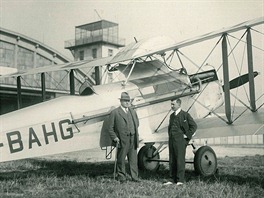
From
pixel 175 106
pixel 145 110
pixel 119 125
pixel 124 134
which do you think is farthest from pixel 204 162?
pixel 119 125

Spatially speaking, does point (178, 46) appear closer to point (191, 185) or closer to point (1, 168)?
point (191, 185)

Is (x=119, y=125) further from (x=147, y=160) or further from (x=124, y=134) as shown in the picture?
(x=147, y=160)

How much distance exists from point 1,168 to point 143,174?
360 cm

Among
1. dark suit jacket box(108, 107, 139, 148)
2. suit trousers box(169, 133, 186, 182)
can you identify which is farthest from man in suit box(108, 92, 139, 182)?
suit trousers box(169, 133, 186, 182)

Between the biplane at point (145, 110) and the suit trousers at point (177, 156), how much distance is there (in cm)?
98

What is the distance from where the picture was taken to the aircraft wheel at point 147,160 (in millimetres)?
9078

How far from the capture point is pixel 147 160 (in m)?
9.12

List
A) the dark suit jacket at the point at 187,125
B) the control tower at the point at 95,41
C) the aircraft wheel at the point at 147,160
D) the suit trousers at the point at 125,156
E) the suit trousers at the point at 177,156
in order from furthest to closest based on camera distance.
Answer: the control tower at the point at 95,41 < the aircraft wheel at the point at 147,160 < the suit trousers at the point at 125,156 < the dark suit jacket at the point at 187,125 < the suit trousers at the point at 177,156

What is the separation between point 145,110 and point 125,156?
1.53m

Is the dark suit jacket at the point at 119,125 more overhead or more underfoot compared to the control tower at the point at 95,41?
more underfoot

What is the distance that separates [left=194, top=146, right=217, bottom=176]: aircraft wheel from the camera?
792 cm

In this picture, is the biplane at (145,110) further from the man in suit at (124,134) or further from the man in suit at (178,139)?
the man in suit at (178,139)

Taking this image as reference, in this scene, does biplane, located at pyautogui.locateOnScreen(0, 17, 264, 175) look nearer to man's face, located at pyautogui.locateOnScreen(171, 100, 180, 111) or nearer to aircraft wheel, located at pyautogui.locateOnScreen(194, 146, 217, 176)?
aircraft wheel, located at pyautogui.locateOnScreen(194, 146, 217, 176)

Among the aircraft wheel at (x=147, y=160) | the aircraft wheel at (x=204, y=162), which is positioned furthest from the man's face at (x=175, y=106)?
the aircraft wheel at (x=147, y=160)
